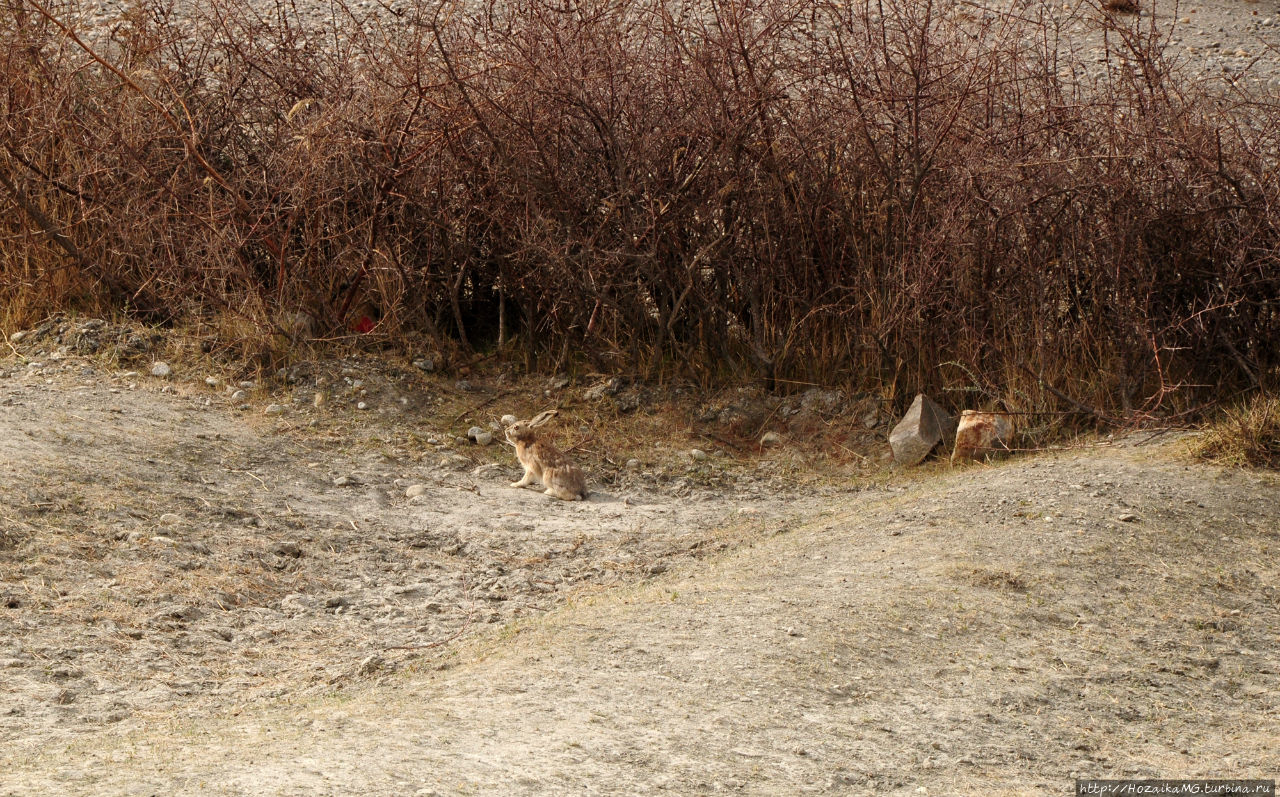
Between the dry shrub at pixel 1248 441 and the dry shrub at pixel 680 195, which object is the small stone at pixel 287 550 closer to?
the dry shrub at pixel 680 195

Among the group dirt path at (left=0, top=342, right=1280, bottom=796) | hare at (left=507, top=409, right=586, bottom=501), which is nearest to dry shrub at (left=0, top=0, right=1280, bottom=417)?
dirt path at (left=0, top=342, right=1280, bottom=796)

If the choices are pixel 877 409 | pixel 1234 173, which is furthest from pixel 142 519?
pixel 1234 173

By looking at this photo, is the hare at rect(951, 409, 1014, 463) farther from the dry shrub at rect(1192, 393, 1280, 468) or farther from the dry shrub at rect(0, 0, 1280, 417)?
the dry shrub at rect(1192, 393, 1280, 468)

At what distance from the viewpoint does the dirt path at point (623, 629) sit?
3570 millimetres

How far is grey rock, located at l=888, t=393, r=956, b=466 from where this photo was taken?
279 inches

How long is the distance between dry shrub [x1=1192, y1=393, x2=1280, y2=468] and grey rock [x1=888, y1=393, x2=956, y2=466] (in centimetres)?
129

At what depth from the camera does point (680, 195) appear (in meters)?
7.61

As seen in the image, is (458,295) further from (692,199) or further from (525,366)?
(692,199)

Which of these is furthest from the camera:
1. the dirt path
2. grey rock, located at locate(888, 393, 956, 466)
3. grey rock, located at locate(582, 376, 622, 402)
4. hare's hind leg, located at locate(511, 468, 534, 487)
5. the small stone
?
grey rock, located at locate(582, 376, 622, 402)

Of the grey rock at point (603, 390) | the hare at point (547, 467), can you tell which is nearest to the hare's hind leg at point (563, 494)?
the hare at point (547, 467)

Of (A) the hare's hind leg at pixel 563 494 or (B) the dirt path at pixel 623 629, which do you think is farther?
(A) the hare's hind leg at pixel 563 494

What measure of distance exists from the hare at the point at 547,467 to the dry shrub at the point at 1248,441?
290cm

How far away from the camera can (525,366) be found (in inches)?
328

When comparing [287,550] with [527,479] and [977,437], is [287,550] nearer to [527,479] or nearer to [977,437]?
[527,479]
